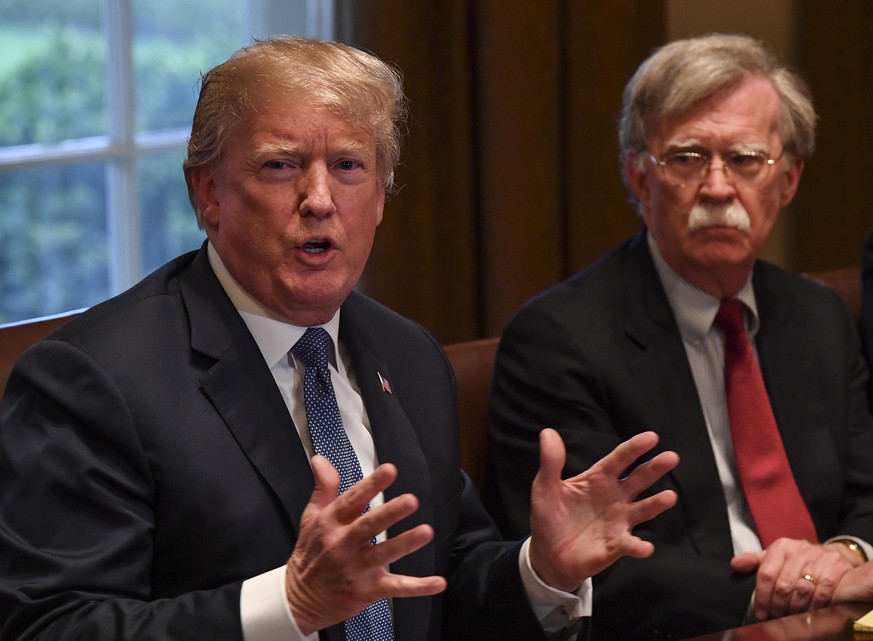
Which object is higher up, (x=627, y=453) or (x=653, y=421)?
(x=627, y=453)

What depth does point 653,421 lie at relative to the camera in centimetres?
242

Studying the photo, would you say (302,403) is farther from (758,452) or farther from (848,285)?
(848,285)

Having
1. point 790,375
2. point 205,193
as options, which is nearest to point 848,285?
point 790,375

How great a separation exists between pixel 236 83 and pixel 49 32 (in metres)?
1.34

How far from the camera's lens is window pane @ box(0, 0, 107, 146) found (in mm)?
2945

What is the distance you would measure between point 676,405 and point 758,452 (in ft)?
0.61

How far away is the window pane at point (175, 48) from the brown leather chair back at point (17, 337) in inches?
45.0

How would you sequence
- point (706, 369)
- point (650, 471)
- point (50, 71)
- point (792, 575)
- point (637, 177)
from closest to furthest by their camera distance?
point (650, 471), point (792, 575), point (706, 369), point (637, 177), point (50, 71)

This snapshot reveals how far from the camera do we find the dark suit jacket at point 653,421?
2287 mm

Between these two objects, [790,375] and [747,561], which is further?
[790,375]

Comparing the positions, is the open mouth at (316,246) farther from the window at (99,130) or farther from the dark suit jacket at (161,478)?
the window at (99,130)

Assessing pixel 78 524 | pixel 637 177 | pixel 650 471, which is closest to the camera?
pixel 78 524

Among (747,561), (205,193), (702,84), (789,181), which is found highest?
(702,84)

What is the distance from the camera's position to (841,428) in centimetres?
259
